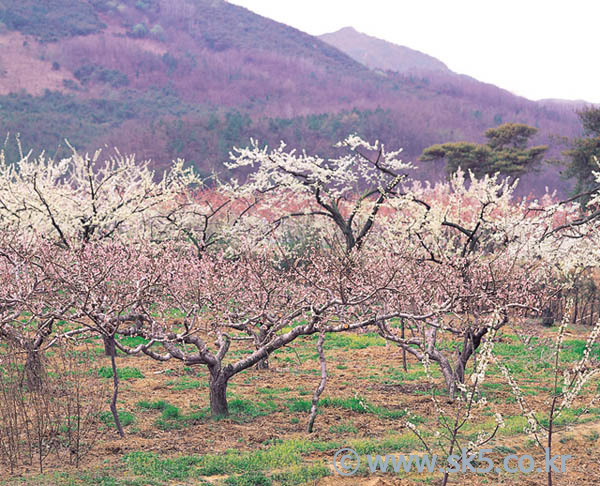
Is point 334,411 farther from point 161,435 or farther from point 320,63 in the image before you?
point 320,63

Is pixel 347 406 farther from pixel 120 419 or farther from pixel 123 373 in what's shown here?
pixel 123 373

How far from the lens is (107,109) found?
90.9 meters

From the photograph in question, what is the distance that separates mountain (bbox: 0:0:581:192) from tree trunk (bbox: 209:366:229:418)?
49.9m

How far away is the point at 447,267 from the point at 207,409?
16.2 ft

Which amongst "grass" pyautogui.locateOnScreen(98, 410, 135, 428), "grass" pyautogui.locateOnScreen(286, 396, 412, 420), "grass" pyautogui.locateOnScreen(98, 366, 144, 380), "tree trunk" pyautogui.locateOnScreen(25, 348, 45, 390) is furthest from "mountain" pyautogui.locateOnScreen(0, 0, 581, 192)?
"tree trunk" pyautogui.locateOnScreen(25, 348, 45, 390)

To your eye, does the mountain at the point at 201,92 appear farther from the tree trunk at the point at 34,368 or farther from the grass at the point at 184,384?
the tree trunk at the point at 34,368

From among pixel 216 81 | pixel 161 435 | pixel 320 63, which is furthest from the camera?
pixel 320 63

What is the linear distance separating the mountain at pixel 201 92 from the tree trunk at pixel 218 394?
49947mm

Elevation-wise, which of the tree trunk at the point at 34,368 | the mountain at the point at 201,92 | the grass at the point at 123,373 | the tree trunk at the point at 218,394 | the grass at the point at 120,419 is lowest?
the grass at the point at 123,373

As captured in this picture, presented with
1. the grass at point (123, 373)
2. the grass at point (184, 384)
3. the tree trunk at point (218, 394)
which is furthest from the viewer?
the grass at point (123, 373)

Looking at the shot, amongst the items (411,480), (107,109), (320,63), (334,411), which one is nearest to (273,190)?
(334,411)

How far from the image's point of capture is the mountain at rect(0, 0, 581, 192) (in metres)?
69.1

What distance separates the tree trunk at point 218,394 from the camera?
8.97m

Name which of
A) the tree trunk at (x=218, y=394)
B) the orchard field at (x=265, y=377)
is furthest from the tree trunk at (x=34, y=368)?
the tree trunk at (x=218, y=394)
